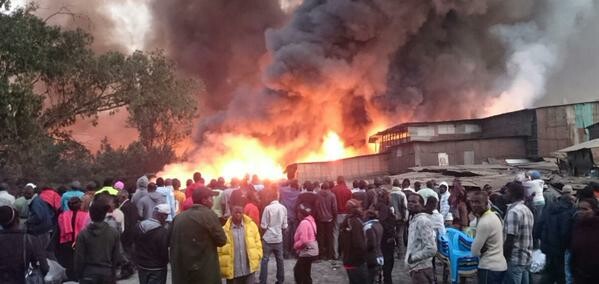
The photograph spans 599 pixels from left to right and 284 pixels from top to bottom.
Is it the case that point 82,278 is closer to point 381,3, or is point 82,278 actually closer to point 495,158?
point 495,158

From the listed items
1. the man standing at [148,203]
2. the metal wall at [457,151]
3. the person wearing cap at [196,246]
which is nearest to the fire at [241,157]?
the metal wall at [457,151]

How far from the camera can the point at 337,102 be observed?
3550 cm

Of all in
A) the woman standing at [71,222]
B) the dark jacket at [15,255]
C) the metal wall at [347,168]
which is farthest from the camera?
the metal wall at [347,168]

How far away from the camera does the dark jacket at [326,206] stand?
11766 mm

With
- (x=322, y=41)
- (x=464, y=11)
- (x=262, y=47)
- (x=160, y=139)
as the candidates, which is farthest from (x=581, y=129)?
(x=160, y=139)

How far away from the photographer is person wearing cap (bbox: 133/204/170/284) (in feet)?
21.5

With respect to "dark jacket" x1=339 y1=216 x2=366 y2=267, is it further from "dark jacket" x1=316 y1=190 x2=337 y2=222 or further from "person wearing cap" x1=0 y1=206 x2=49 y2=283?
"dark jacket" x1=316 y1=190 x2=337 y2=222

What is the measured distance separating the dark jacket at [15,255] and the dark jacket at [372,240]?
404cm

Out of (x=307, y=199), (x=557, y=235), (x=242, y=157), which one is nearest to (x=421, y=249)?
(x=557, y=235)

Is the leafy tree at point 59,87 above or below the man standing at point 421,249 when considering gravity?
above

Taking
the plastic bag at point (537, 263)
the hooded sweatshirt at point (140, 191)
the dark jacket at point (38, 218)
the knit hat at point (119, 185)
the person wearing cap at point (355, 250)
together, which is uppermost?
the knit hat at point (119, 185)

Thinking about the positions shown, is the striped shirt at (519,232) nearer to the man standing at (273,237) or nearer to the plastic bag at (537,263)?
the plastic bag at (537,263)

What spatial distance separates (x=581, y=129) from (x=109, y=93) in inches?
1015

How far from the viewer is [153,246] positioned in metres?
6.59
